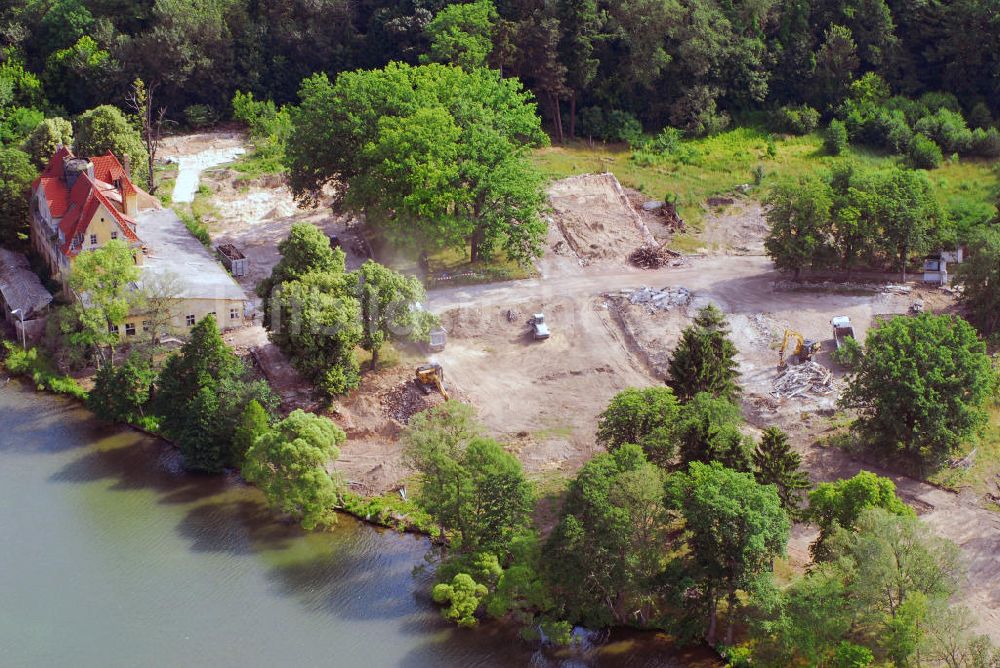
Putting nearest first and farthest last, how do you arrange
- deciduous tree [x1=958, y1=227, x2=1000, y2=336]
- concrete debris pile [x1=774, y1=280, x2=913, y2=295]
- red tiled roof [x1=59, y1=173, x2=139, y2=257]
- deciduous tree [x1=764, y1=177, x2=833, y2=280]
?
deciduous tree [x1=958, y1=227, x2=1000, y2=336], red tiled roof [x1=59, y1=173, x2=139, y2=257], deciduous tree [x1=764, y1=177, x2=833, y2=280], concrete debris pile [x1=774, y1=280, x2=913, y2=295]

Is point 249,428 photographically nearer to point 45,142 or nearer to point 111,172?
point 111,172

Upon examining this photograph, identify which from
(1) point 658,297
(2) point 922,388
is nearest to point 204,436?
(1) point 658,297

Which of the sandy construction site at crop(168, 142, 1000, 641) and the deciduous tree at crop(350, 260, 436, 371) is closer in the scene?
the sandy construction site at crop(168, 142, 1000, 641)

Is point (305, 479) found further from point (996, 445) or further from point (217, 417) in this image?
point (996, 445)

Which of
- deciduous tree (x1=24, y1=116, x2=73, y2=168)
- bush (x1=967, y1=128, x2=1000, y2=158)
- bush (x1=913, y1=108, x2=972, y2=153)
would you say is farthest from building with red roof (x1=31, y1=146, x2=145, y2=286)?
bush (x1=967, y1=128, x2=1000, y2=158)

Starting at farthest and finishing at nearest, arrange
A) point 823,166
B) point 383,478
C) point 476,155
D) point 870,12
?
1. point 870,12
2. point 823,166
3. point 476,155
4. point 383,478

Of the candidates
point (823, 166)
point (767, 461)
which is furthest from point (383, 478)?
point (823, 166)

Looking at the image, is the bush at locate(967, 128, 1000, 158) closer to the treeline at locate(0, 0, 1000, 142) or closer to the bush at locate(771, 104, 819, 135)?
the treeline at locate(0, 0, 1000, 142)
